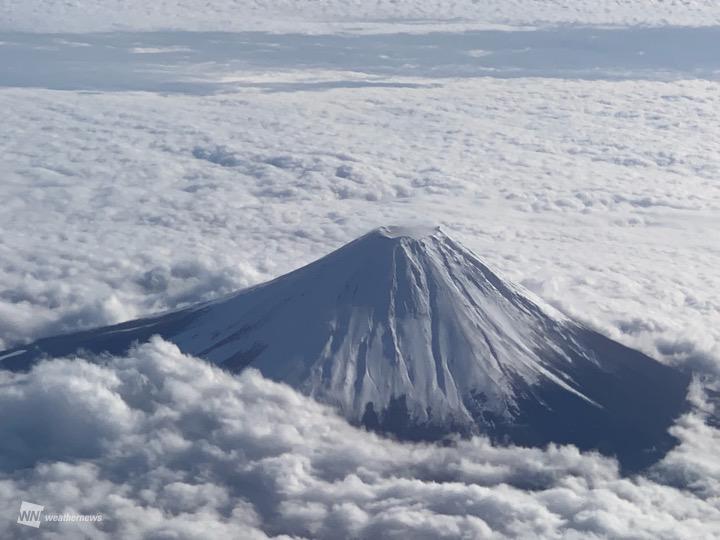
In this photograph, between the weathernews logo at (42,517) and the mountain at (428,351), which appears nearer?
the weathernews logo at (42,517)

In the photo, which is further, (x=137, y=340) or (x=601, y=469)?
(x=137, y=340)

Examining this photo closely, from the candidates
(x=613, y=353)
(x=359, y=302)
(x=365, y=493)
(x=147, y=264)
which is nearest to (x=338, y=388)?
(x=359, y=302)

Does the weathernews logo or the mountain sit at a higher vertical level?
the mountain

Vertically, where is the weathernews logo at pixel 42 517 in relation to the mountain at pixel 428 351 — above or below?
below

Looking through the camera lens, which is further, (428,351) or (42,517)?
(428,351)

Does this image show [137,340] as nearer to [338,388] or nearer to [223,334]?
[223,334]
